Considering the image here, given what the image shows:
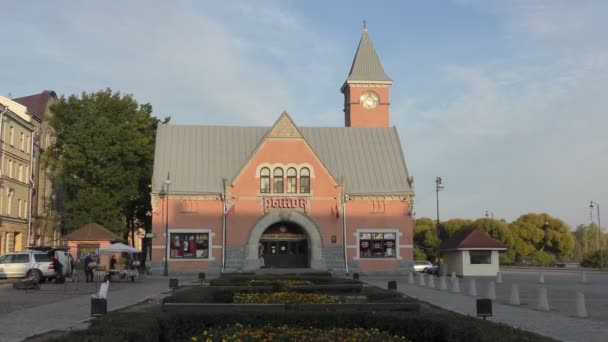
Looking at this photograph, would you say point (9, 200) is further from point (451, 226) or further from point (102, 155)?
point (451, 226)

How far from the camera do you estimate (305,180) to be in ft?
168

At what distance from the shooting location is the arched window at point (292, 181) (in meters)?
51.2

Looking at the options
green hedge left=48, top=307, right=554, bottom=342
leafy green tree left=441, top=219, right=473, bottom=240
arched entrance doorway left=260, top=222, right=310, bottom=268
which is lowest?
green hedge left=48, top=307, right=554, bottom=342

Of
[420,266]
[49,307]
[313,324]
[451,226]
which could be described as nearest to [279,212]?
[420,266]

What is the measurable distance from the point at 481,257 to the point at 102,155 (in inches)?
1320

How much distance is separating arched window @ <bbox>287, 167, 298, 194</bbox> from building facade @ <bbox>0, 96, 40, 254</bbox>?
23.1 m

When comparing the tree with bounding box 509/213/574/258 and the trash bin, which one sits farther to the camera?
the tree with bounding box 509/213/574/258

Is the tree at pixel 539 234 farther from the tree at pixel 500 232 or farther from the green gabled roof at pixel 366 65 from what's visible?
the green gabled roof at pixel 366 65

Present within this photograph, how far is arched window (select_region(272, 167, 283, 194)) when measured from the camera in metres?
51.1

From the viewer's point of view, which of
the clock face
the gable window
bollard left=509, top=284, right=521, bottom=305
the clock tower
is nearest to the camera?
bollard left=509, top=284, right=521, bottom=305

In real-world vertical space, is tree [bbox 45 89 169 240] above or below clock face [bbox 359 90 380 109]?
below

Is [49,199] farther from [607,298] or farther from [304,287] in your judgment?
[607,298]

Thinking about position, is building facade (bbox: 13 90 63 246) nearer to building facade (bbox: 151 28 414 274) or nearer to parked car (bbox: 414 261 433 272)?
building facade (bbox: 151 28 414 274)

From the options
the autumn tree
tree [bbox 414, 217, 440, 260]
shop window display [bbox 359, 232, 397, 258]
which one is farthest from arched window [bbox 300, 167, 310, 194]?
the autumn tree
